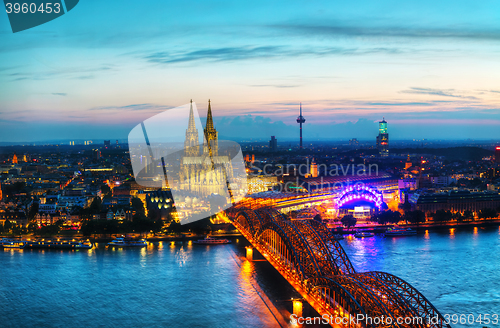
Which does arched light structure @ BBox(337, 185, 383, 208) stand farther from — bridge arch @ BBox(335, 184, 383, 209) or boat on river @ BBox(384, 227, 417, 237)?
boat on river @ BBox(384, 227, 417, 237)

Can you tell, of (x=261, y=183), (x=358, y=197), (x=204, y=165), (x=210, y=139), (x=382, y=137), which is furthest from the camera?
(x=382, y=137)

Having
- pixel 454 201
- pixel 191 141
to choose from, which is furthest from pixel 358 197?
pixel 191 141

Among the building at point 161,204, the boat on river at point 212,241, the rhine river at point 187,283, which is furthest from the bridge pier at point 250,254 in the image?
the building at point 161,204

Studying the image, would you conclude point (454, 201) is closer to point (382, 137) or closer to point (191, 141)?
point (191, 141)

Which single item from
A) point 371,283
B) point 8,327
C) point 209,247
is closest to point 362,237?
point 209,247

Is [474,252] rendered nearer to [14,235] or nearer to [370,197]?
[370,197]

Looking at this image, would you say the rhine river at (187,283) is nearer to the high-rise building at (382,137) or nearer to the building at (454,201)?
the building at (454,201)

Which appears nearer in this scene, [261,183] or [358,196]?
[358,196]
